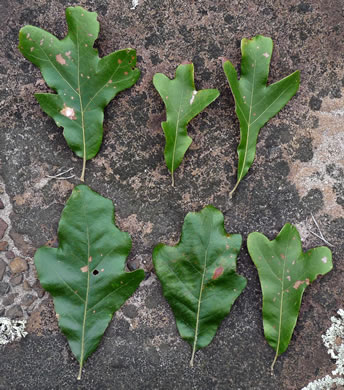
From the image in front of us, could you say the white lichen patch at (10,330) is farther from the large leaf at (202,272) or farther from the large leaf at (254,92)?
the large leaf at (254,92)

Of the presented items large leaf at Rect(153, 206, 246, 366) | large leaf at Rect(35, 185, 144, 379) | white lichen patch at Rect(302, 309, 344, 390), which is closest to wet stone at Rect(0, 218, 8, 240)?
large leaf at Rect(35, 185, 144, 379)

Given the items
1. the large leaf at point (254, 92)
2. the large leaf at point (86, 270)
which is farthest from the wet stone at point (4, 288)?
the large leaf at point (254, 92)

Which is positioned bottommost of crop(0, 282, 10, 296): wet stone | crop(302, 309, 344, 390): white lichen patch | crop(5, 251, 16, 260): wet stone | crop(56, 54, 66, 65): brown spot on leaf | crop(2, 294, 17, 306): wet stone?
crop(302, 309, 344, 390): white lichen patch

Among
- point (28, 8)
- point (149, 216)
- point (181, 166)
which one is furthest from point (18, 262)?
point (28, 8)

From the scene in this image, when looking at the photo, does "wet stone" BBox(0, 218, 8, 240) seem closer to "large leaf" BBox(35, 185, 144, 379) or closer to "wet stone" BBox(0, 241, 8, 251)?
"wet stone" BBox(0, 241, 8, 251)

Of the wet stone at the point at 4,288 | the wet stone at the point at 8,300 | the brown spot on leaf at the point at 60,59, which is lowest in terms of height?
the wet stone at the point at 8,300

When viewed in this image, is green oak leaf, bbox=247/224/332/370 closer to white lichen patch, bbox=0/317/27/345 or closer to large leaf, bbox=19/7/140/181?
large leaf, bbox=19/7/140/181

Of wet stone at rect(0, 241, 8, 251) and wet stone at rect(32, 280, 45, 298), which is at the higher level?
wet stone at rect(0, 241, 8, 251)
